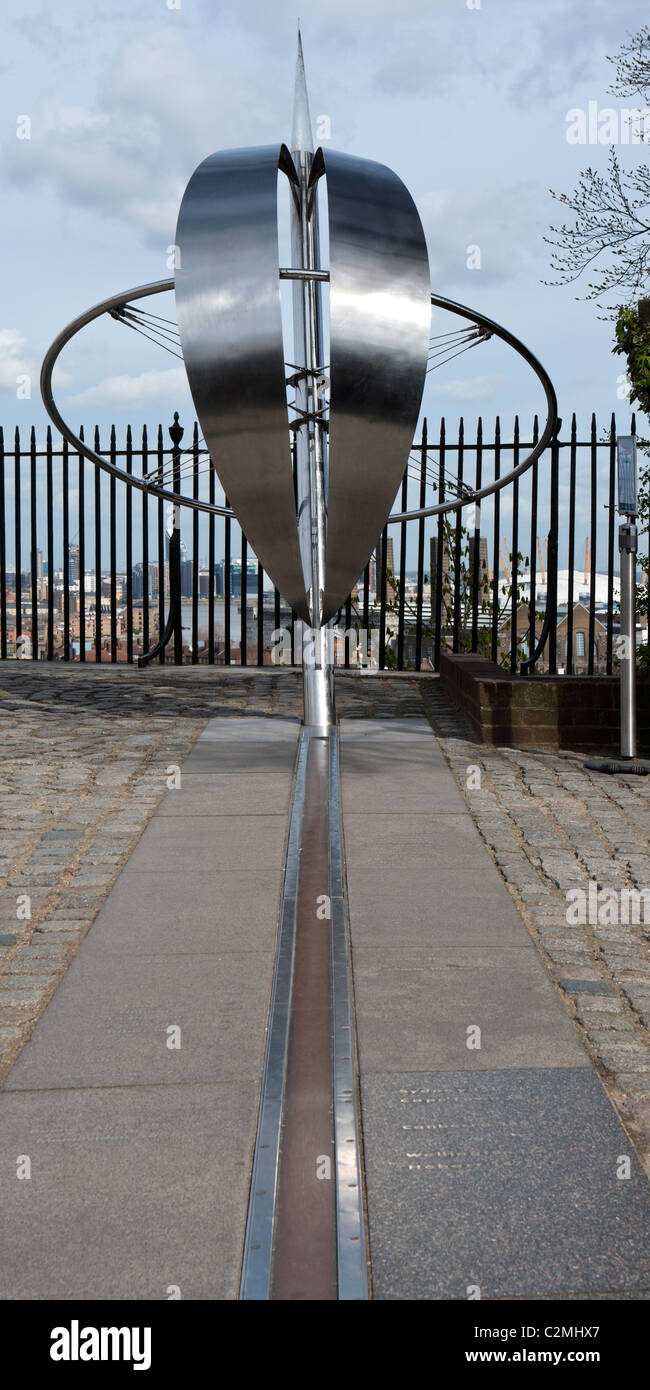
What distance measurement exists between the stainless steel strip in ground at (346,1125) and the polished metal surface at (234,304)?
10.2ft

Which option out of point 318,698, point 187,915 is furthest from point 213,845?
point 318,698

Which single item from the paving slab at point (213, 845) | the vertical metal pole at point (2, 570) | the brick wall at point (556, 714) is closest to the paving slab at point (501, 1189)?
the paving slab at point (213, 845)

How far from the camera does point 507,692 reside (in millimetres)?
8789

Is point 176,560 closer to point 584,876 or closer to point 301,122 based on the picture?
point 301,122

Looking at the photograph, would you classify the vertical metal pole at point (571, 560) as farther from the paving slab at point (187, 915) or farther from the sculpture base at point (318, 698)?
the paving slab at point (187, 915)

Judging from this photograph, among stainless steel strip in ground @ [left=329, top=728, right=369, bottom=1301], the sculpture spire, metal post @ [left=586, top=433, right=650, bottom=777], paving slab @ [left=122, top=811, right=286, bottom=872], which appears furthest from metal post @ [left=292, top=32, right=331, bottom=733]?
stainless steel strip in ground @ [left=329, top=728, right=369, bottom=1301]

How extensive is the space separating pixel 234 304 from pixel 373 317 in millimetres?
807

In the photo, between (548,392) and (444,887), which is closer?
(444,887)

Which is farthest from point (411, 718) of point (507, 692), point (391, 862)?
point (391, 862)

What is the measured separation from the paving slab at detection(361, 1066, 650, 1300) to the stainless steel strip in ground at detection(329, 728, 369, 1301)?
3cm

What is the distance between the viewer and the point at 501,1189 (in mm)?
2715

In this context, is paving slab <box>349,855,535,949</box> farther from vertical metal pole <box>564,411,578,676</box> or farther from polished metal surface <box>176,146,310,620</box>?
vertical metal pole <box>564,411,578,676</box>
